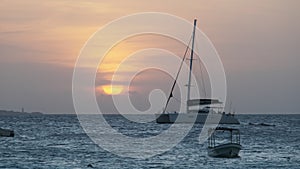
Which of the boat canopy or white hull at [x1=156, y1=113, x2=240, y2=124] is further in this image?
white hull at [x1=156, y1=113, x2=240, y2=124]

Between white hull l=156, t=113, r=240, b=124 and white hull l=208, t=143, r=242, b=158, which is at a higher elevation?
white hull l=156, t=113, r=240, b=124

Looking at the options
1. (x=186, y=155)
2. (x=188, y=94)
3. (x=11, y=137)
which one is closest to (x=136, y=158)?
(x=186, y=155)

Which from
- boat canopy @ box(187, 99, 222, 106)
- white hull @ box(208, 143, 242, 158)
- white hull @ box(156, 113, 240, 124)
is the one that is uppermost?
boat canopy @ box(187, 99, 222, 106)

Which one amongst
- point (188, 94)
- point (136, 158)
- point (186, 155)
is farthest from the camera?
point (188, 94)

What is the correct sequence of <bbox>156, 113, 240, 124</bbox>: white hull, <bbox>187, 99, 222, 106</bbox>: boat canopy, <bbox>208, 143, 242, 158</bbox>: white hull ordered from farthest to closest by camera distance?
1. <bbox>156, 113, 240, 124</bbox>: white hull
2. <bbox>187, 99, 222, 106</bbox>: boat canopy
3. <bbox>208, 143, 242, 158</bbox>: white hull

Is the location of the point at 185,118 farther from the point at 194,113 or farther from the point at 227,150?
the point at 227,150

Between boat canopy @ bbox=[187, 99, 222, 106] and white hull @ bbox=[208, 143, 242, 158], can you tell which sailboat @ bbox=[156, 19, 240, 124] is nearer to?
boat canopy @ bbox=[187, 99, 222, 106]

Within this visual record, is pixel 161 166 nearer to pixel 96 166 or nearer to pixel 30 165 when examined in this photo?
pixel 96 166

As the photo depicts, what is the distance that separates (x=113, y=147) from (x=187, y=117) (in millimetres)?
62149

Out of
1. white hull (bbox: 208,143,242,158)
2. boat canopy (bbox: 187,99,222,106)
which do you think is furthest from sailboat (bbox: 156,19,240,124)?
white hull (bbox: 208,143,242,158)

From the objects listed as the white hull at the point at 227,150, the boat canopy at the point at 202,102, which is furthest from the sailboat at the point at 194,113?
the white hull at the point at 227,150

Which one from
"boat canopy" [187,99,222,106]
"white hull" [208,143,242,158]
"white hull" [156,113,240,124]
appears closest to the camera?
"white hull" [208,143,242,158]

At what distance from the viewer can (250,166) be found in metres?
60.7

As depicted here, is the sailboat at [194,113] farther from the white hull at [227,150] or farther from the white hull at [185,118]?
the white hull at [227,150]
